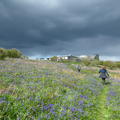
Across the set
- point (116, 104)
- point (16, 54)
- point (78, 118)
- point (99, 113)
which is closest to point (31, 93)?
point (78, 118)

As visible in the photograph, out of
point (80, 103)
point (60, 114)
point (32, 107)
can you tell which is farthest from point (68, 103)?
point (32, 107)

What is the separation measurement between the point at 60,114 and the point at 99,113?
3.10 metres

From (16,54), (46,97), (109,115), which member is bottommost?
(109,115)

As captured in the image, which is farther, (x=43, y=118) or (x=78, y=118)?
(x=78, y=118)

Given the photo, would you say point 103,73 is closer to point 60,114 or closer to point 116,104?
point 116,104

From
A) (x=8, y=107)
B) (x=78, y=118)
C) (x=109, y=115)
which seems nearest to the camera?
(x=8, y=107)

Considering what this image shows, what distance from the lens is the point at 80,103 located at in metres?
7.50

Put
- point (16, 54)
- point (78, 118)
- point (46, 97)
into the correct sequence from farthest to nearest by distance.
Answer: point (16, 54) < point (46, 97) < point (78, 118)

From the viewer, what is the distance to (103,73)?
18516 mm

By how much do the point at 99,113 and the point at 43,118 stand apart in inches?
153

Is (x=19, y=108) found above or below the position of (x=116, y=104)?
above

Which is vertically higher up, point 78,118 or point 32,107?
point 32,107

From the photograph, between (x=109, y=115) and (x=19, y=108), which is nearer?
(x=19, y=108)

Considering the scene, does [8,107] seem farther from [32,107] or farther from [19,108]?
[32,107]
